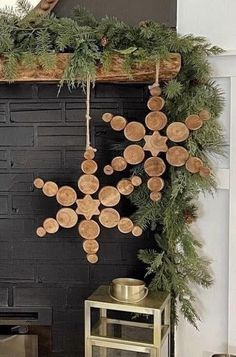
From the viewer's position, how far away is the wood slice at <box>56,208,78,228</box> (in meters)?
1.89

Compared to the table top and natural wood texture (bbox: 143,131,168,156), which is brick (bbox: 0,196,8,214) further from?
natural wood texture (bbox: 143,131,168,156)

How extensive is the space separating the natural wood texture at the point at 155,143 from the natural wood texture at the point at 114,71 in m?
0.20

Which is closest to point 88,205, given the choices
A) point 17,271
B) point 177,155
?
point 177,155

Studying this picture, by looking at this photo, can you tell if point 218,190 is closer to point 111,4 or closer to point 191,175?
point 191,175

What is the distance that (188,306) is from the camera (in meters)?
1.97

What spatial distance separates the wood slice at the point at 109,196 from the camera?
188cm

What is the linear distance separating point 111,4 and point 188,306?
1.13 m

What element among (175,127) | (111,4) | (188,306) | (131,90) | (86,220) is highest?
(111,4)

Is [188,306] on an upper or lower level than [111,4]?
lower

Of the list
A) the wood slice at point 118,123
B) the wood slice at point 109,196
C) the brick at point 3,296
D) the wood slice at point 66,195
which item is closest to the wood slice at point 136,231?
the wood slice at point 109,196

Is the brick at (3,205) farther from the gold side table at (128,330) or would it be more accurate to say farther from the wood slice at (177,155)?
the wood slice at (177,155)

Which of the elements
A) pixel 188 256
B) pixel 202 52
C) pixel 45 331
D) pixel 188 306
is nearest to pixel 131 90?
pixel 202 52

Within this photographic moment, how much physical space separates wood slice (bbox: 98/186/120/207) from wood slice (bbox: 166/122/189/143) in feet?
0.86

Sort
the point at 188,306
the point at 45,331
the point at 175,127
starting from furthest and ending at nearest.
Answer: the point at 45,331 < the point at 188,306 < the point at 175,127
